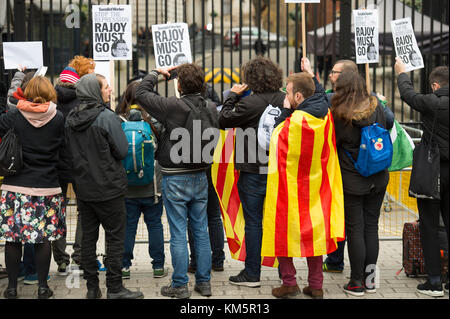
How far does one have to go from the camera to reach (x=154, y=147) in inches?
224

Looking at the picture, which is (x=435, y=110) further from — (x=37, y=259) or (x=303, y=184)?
(x=37, y=259)

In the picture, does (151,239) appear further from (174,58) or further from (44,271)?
(174,58)

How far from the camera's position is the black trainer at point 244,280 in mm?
5824

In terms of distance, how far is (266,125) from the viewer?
18.0 feet

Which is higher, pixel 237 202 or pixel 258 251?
pixel 237 202

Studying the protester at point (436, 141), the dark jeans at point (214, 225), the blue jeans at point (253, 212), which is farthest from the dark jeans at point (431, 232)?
the dark jeans at point (214, 225)

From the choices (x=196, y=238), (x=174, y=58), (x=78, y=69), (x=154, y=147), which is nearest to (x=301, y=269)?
(x=196, y=238)

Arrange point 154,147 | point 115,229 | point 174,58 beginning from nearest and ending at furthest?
point 115,229 < point 154,147 < point 174,58

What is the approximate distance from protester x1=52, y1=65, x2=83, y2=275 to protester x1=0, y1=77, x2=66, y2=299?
22cm

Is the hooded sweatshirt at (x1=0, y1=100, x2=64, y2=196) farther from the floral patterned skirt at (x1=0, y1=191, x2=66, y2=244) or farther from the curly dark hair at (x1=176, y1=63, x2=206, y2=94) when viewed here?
the curly dark hair at (x1=176, y1=63, x2=206, y2=94)

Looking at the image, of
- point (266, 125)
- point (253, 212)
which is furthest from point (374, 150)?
point (253, 212)

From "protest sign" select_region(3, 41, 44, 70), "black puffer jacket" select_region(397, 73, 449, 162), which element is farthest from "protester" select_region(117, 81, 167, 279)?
"black puffer jacket" select_region(397, 73, 449, 162)

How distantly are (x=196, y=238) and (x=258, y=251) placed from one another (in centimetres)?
59

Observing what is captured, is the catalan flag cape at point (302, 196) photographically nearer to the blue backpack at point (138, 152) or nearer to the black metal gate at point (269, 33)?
the blue backpack at point (138, 152)
